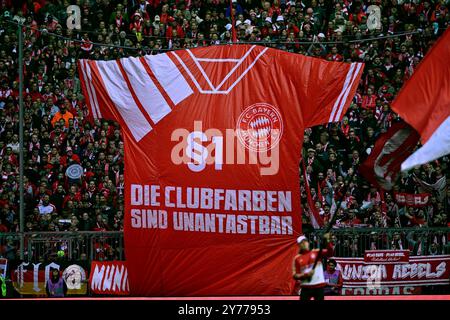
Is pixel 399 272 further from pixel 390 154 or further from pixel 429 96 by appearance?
pixel 429 96

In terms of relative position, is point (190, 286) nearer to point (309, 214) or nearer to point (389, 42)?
point (309, 214)

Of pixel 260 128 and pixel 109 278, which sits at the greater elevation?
pixel 260 128

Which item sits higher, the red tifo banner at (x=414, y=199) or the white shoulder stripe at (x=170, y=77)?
the white shoulder stripe at (x=170, y=77)

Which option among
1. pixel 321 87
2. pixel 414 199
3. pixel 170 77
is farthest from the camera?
pixel 414 199

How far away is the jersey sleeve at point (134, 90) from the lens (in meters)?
23.6

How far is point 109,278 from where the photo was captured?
24.4 metres

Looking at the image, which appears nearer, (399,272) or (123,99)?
(123,99)

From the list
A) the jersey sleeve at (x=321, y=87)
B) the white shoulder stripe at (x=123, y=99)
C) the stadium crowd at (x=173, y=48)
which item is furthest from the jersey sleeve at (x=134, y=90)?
the jersey sleeve at (x=321, y=87)

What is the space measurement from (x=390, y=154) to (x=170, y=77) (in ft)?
22.8

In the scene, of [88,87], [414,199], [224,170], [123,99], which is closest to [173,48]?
[88,87]

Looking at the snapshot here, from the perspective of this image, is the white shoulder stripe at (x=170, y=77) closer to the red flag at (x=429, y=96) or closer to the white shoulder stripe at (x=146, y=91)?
the white shoulder stripe at (x=146, y=91)

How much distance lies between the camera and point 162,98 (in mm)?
23672

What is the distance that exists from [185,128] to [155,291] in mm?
3325

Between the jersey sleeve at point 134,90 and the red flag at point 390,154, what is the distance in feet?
20.7
